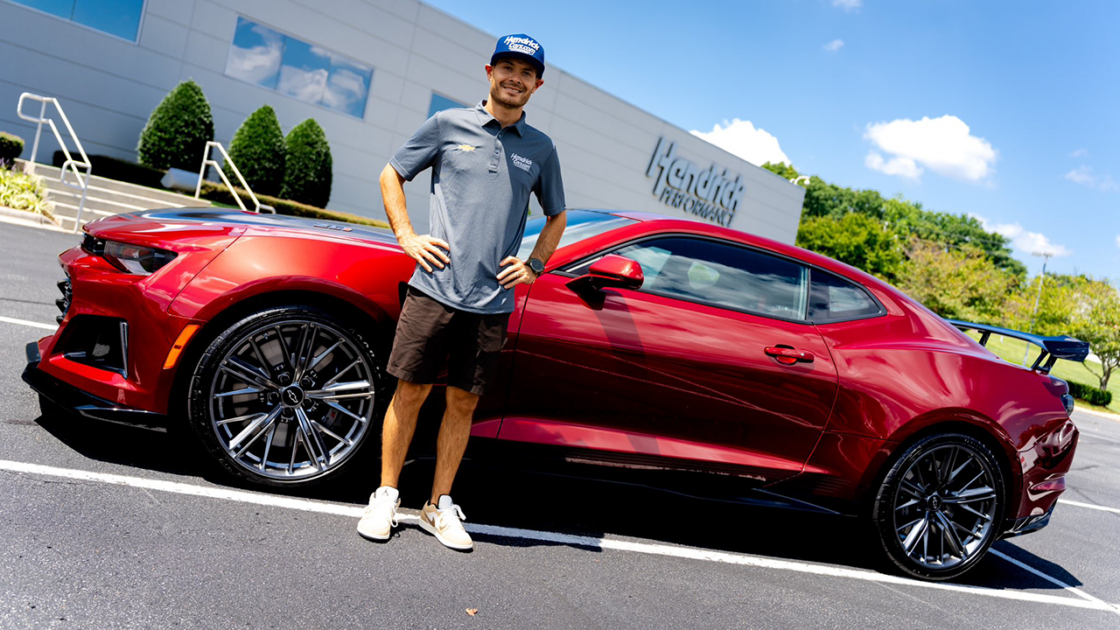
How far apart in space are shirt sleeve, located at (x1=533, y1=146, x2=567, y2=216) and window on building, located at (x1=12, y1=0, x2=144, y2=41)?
55.9ft

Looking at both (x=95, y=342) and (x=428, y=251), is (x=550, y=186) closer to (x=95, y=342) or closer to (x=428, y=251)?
(x=428, y=251)

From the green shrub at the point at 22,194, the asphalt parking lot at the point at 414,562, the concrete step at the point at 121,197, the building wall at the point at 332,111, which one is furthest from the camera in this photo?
the building wall at the point at 332,111

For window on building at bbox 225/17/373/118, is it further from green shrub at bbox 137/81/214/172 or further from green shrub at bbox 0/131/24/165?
green shrub at bbox 0/131/24/165

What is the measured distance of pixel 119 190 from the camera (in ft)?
47.5

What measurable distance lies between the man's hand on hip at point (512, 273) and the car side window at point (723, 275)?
2.38 feet

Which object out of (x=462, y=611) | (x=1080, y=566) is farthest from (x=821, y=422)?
(x=1080, y=566)

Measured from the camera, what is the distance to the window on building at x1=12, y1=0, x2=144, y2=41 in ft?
52.5

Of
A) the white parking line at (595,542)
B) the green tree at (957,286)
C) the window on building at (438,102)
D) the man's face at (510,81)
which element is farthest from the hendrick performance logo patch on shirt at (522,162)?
the green tree at (957,286)

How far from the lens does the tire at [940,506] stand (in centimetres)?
411

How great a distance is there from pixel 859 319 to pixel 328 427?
9.04 ft

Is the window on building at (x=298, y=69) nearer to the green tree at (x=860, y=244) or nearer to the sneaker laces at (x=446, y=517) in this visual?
the sneaker laces at (x=446, y=517)

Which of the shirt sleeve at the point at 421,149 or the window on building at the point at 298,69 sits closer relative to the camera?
the shirt sleeve at the point at 421,149

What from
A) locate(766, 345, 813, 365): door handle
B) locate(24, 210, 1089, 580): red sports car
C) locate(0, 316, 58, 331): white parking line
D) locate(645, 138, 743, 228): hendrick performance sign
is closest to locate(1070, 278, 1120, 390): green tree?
locate(645, 138, 743, 228): hendrick performance sign

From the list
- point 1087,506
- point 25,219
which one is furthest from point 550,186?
point 25,219
